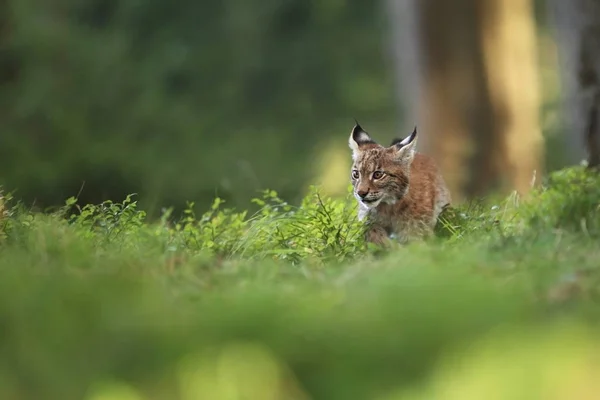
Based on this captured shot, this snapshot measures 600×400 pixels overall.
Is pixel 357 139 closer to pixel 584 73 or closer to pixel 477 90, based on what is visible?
pixel 584 73

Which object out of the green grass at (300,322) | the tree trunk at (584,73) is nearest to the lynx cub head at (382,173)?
the green grass at (300,322)

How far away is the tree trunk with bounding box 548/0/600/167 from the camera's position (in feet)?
26.3

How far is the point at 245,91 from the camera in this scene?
71.6ft

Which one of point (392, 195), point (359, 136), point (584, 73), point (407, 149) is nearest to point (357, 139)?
point (359, 136)

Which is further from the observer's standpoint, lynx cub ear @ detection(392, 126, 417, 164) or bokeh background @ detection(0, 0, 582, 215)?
bokeh background @ detection(0, 0, 582, 215)

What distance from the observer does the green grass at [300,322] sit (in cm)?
362

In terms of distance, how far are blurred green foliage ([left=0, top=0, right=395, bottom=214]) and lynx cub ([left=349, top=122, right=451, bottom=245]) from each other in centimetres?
335

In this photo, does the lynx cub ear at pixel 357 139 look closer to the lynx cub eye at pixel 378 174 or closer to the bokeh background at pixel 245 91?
the lynx cub eye at pixel 378 174

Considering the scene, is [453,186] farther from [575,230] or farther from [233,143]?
[233,143]

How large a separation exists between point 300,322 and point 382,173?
2.96 metres

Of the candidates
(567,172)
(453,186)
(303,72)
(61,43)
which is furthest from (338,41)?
(567,172)

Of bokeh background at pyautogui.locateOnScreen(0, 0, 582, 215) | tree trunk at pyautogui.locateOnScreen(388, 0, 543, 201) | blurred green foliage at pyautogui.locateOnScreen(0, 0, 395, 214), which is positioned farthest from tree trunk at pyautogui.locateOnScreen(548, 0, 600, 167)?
blurred green foliage at pyautogui.locateOnScreen(0, 0, 395, 214)

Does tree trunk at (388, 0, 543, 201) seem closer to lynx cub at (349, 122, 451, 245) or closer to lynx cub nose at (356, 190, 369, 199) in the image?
lynx cub at (349, 122, 451, 245)

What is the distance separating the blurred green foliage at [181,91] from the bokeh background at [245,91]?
33mm
